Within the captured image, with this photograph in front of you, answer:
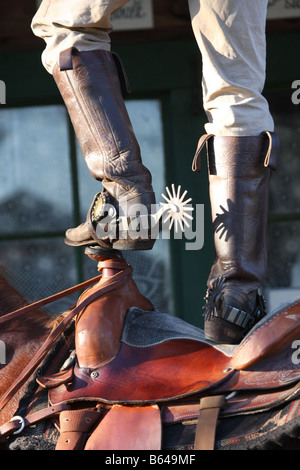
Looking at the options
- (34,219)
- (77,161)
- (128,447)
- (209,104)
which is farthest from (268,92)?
(128,447)

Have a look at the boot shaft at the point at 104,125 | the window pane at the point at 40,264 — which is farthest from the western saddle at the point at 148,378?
the window pane at the point at 40,264

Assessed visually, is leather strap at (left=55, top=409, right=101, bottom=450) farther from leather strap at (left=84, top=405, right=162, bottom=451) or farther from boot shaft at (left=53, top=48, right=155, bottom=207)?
boot shaft at (left=53, top=48, right=155, bottom=207)

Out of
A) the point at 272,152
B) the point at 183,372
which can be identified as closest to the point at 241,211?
the point at 272,152

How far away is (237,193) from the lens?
1.57 metres

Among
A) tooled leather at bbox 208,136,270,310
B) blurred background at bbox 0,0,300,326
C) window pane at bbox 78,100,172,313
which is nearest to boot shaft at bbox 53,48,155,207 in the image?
tooled leather at bbox 208,136,270,310

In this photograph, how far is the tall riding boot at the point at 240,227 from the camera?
1.55 meters

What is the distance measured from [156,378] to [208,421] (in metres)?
0.16

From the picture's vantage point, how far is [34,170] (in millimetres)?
3701

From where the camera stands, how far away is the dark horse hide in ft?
4.18

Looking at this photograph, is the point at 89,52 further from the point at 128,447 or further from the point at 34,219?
the point at 34,219

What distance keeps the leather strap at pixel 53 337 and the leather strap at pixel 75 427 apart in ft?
0.50

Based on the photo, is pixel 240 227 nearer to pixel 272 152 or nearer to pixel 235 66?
pixel 272 152
